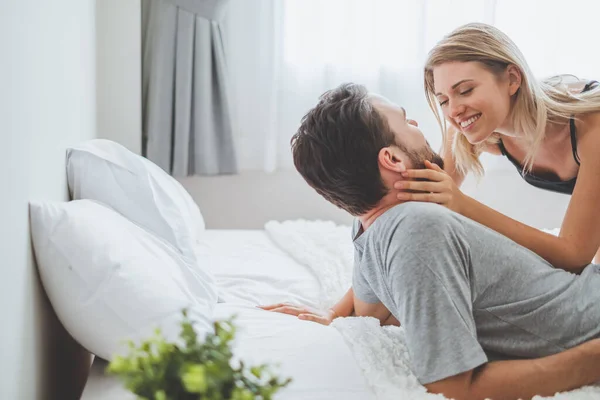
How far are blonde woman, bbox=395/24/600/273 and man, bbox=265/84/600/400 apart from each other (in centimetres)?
13

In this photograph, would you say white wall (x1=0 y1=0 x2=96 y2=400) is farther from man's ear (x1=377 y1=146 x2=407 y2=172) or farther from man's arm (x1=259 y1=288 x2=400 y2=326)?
man's ear (x1=377 y1=146 x2=407 y2=172)

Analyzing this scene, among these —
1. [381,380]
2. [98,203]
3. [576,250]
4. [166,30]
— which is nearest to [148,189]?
[98,203]

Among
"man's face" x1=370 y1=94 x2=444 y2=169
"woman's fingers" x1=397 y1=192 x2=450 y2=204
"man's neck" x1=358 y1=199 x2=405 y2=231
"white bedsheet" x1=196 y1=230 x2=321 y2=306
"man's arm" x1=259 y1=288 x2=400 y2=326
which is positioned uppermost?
"man's face" x1=370 y1=94 x2=444 y2=169

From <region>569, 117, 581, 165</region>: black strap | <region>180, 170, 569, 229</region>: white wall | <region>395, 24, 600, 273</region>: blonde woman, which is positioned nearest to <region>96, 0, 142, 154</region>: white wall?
<region>180, 170, 569, 229</region>: white wall

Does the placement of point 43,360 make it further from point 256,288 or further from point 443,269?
point 443,269

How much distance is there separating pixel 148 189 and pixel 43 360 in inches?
19.0

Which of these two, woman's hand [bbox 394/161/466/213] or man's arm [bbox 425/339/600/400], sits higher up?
woman's hand [bbox 394/161/466/213]

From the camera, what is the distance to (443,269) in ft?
3.44

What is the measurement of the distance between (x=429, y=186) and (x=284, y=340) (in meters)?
0.40

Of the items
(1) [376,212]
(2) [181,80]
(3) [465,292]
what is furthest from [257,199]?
(3) [465,292]

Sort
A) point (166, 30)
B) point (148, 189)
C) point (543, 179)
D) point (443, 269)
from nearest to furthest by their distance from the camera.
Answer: point (443, 269) → point (148, 189) → point (543, 179) → point (166, 30)

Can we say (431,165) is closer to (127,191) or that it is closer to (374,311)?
(374,311)

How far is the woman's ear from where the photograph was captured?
1603 mm

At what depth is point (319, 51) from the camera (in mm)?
3238
